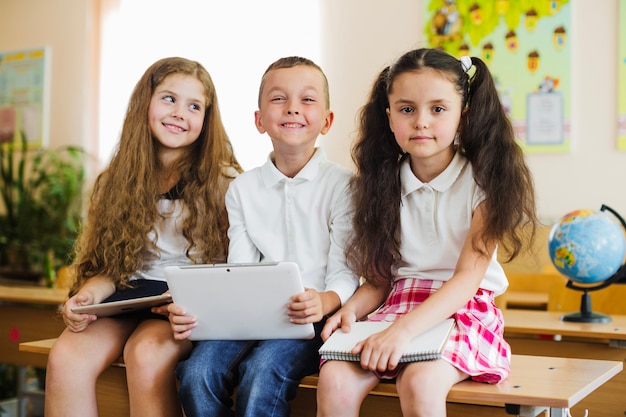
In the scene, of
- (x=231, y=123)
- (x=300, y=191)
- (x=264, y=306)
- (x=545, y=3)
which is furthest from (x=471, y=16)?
(x=264, y=306)

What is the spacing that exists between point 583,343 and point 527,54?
→ 8.09 ft

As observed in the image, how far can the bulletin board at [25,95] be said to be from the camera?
6.07 m

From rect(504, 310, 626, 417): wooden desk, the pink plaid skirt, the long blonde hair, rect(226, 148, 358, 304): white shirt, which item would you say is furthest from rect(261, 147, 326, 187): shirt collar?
rect(504, 310, 626, 417): wooden desk

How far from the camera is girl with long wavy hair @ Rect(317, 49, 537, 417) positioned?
5.23 ft

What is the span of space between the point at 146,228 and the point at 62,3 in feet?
14.5

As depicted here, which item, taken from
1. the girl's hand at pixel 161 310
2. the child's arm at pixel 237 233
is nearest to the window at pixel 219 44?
the child's arm at pixel 237 233

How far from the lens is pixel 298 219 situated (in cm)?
203

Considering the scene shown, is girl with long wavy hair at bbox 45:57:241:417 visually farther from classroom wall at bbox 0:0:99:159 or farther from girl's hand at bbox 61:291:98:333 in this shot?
classroom wall at bbox 0:0:99:159

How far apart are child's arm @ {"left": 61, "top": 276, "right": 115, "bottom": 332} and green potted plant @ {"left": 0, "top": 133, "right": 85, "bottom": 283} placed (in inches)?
126

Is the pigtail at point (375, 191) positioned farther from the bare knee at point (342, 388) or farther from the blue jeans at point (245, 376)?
the bare knee at point (342, 388)

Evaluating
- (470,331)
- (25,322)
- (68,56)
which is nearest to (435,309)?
(470,331)

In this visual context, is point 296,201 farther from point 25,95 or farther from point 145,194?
point 25,95

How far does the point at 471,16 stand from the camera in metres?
4.64

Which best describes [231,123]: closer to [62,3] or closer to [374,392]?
[62,3]
